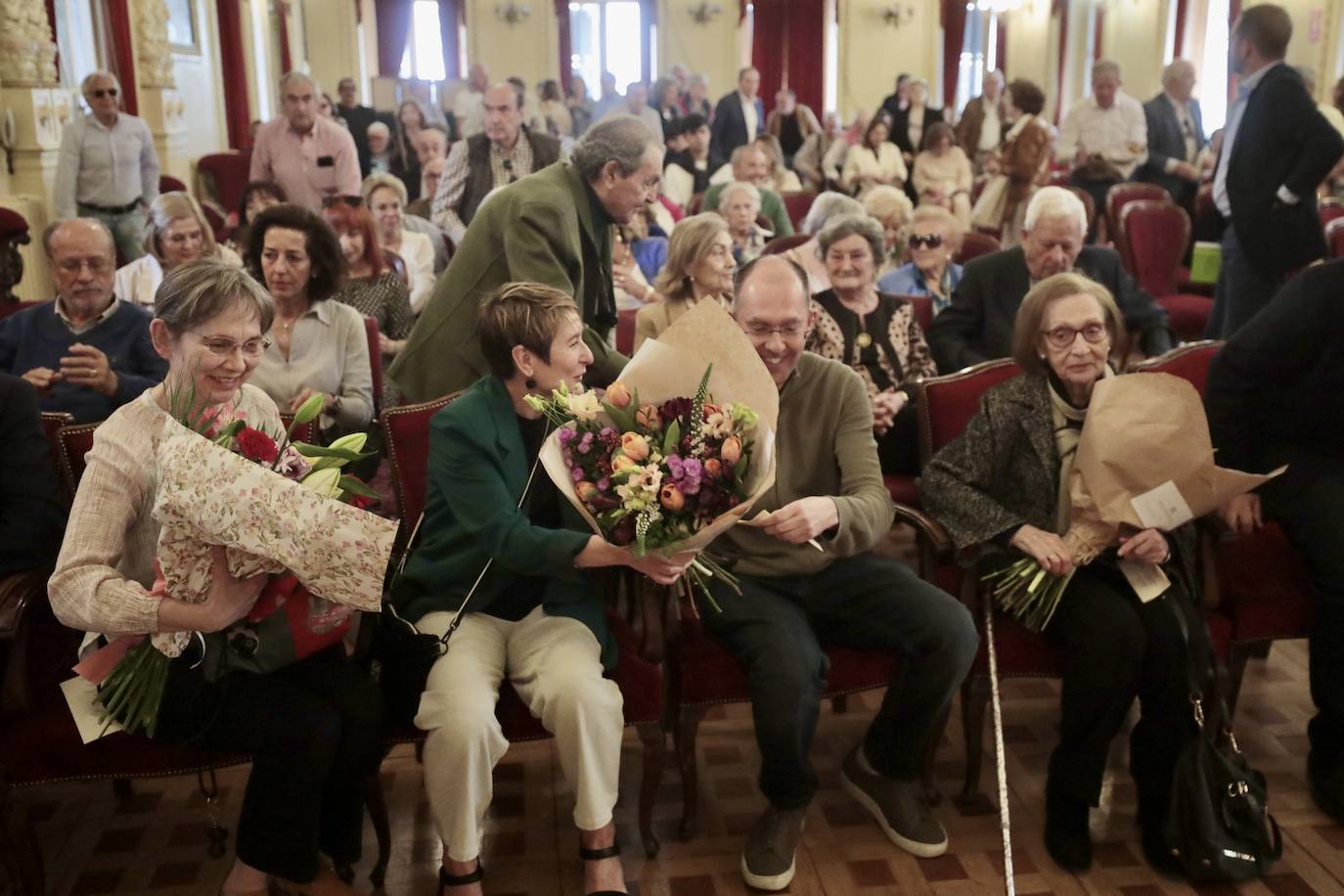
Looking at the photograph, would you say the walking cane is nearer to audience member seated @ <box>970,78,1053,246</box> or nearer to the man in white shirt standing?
audience member seated @ <box>970,78,1053,246</box>

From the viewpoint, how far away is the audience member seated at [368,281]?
4.32m

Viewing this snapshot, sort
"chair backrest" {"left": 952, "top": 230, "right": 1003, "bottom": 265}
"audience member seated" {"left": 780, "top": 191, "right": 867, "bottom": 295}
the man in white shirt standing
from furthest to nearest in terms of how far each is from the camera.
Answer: the man in white shirt standing → "chair backrest" {"left": 952, "top": 230, "right": 1003, "bottom": 265} → "audience member seated" {"left": 780, "top": 191, "right": 867, "bottom": 295}

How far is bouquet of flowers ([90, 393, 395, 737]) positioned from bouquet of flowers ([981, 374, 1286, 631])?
139 cm

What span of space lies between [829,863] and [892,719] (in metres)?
0.33

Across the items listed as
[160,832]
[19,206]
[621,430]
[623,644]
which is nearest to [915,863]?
[623,644]

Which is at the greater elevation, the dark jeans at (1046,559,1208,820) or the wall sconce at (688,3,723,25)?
the wall sconce at (688,3,723,25)

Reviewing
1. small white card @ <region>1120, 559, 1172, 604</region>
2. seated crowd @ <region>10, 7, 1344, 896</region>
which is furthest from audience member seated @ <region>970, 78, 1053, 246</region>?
small white card @ <region>1120, 559, 1172, 604</region>

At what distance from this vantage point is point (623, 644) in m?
2.55

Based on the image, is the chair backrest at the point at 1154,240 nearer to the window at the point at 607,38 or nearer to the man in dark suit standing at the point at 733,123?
the man in dark suit standing at the point at 733,123

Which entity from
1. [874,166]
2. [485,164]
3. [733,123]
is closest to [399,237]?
[485,164]

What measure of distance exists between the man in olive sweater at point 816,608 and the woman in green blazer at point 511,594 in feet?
1.08

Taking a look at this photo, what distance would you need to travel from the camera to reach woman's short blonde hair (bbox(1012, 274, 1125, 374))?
2.80m

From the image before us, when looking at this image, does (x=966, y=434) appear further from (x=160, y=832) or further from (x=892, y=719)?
(x=160, y=832)

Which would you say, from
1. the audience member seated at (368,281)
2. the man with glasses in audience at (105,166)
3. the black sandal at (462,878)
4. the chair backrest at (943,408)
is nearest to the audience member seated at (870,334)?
the chair backrest at (943,408)
